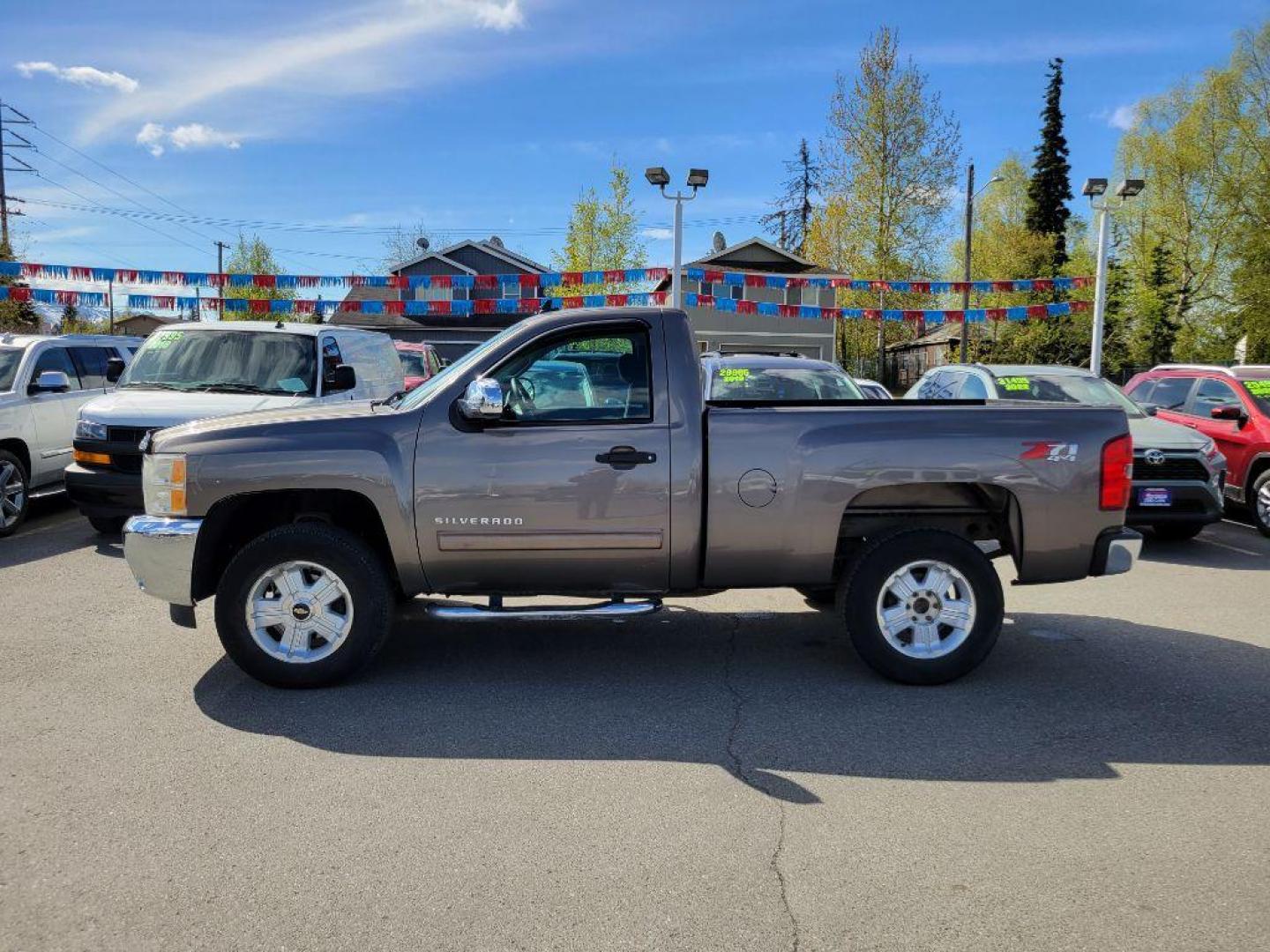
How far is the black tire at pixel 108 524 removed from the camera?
29.5 feet

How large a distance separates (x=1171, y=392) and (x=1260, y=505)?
2092 millimetres

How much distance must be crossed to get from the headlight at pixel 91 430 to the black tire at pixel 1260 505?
1134 centimetres

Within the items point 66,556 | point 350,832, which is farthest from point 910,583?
point 66,556

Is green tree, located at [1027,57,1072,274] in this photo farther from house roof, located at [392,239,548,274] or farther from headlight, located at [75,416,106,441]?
headlight, located at [75,416,106,441]

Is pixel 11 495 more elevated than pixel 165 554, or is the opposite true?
pixel 165 554

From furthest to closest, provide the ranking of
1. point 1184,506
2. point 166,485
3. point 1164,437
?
point 1164,437 → point 1184,506 → point 166,485

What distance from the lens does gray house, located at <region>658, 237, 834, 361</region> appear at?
3978 cm

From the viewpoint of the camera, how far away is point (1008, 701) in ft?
16.2

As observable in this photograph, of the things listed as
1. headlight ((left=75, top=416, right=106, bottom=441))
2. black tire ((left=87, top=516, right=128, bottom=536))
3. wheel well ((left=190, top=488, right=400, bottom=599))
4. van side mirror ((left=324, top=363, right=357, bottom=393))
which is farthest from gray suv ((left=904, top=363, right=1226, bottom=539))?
black tire ((left=87, top=516, right=128, bottom=536))

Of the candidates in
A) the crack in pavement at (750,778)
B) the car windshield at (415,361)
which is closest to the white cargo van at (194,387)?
the crack in pavement at (750,778)

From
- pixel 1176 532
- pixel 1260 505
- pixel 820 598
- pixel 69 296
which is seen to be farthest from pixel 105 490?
pixel 69 296

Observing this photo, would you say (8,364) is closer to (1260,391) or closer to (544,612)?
(544,612)

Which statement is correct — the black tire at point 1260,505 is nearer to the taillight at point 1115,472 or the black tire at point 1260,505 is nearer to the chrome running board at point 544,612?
the taillight at point 1115,472

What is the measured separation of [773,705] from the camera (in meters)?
4.86
